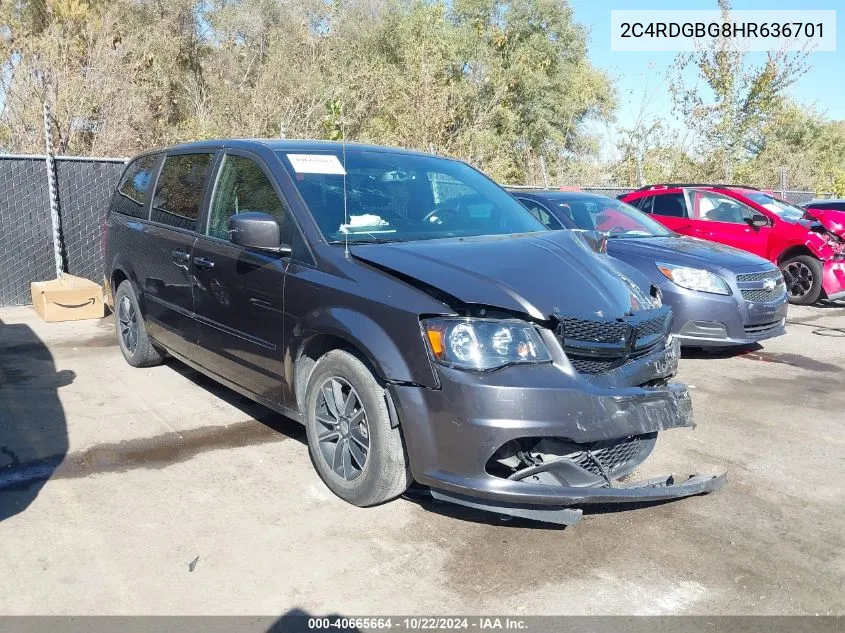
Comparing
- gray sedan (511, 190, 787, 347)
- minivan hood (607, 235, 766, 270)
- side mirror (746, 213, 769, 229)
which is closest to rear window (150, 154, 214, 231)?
gray sedan (511, 190, 787, 347)

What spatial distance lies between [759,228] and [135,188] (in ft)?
26.9

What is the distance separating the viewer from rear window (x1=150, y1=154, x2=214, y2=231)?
16.0ft

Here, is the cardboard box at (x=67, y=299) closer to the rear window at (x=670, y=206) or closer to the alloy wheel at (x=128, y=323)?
the alloy wheel at (x=128, y=323)

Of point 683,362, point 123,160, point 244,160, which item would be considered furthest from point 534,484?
point 123,160

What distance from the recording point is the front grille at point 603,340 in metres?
3.23

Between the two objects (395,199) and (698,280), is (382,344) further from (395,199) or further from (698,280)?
(698,280)

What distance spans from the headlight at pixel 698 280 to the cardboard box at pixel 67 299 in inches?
242

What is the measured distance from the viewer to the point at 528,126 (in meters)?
27.7

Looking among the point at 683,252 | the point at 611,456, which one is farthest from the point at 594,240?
the point at 683,252

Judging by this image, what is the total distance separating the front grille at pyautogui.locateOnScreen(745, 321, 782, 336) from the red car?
11.1ft

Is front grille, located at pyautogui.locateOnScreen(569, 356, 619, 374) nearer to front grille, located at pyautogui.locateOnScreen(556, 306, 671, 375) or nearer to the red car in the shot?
front grille, located at pyautogui.locateOnScreen(556, 306, 671, 375)

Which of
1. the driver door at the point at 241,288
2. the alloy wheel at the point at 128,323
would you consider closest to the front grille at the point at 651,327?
the driver door at the point at 241,288

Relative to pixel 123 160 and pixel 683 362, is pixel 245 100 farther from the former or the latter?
pixel 683 362

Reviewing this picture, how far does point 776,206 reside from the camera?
10648 mm
